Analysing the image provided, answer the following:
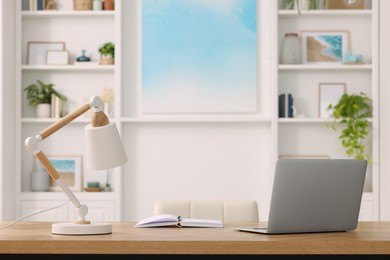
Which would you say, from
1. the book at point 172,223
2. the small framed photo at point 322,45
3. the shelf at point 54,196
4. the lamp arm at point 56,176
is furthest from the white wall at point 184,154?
the lamp arm at point 56,176

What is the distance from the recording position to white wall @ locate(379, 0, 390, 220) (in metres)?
5.34

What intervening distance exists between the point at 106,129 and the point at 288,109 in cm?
315

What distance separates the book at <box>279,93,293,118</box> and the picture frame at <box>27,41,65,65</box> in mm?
1699

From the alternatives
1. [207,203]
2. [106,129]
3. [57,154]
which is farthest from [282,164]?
[57,154]

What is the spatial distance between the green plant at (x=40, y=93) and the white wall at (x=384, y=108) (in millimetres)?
2380

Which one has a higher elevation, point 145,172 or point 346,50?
point 346,50

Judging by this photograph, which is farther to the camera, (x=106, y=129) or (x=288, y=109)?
(x=288, y=109)

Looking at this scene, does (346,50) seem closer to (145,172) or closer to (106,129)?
(145,172)

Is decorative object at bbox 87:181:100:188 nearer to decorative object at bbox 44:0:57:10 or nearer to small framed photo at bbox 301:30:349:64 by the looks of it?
decorative object at bbox 44:0:57:10

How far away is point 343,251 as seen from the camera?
83.2 inches

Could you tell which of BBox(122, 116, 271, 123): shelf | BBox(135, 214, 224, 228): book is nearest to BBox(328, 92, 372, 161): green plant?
BBox(122, 116, 271, 123): shelf

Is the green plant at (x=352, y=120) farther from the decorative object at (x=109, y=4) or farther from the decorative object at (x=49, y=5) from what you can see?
the decorative object at (x=49, y=5)

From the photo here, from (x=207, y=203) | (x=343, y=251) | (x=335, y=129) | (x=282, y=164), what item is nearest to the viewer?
(x=343, y=251)

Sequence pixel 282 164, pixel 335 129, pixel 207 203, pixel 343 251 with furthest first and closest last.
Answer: pixel 335 129 < pixel 207 203 < pixel 282 164 < pixel 343 251
